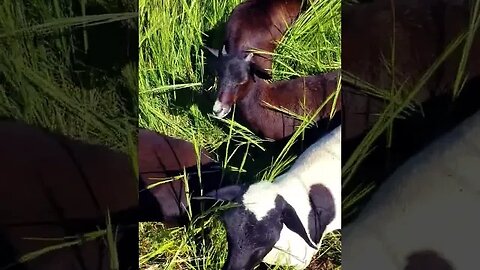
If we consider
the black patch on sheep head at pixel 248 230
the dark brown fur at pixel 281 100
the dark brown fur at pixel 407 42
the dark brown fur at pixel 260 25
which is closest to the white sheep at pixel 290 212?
the black patch on sheep head at pixel 248 230

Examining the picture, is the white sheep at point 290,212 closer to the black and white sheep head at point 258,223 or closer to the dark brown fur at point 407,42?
the black and white sheep head at point 258,223

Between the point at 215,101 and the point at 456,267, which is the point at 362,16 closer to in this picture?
the point at 215,101

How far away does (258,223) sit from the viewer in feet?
8.58

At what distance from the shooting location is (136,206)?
2670 mm

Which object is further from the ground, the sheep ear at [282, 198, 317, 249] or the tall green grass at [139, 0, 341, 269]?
the tall green grass at [139, 0, 341, 269]

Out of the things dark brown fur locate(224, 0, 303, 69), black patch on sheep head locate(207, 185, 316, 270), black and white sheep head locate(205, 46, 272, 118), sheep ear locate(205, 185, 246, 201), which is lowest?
black patch on sheep head locate(207, 185, 316, 270)

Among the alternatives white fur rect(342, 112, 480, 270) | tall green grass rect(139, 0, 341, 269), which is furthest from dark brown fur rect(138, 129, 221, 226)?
white fur rect(342, 112, 480, 270)

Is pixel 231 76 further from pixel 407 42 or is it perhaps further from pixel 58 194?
pixel 58 194

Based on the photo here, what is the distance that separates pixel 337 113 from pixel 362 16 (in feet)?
1.17

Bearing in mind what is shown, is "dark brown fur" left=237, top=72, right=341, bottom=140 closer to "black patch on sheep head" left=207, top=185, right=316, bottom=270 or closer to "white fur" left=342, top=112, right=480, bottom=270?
"black patch on sheep head" left=207, top=185, right=316, bottom=270

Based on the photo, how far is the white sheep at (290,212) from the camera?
2.61 meters

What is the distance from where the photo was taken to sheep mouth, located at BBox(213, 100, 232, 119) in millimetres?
2625

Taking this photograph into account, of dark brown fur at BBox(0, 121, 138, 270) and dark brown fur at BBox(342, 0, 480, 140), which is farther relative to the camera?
dark brown fur at BBox(0, 121, 138, 270)

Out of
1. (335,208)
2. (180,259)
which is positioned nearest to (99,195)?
(180,259)
